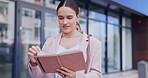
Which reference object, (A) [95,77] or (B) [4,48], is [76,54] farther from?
(B) [4,48]

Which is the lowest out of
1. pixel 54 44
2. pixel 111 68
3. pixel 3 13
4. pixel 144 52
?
pixel 111 68

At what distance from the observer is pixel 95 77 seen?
118 cm

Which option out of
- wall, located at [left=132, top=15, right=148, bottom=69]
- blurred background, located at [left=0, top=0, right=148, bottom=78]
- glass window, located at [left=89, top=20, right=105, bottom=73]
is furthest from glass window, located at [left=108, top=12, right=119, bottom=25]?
wall, located at [left=132, top=15, right=148, bottom=69]

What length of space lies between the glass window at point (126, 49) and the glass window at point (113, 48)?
0.44 metres

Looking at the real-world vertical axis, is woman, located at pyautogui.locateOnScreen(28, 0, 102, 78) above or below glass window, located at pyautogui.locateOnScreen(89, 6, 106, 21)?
below

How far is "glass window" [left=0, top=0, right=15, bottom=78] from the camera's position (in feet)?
18.6

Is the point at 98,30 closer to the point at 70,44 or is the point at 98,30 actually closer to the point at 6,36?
the point at 6,36

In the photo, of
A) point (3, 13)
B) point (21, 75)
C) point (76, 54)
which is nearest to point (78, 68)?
point (76, 54)

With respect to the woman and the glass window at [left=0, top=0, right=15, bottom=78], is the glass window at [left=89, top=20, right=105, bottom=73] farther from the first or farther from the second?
the woman

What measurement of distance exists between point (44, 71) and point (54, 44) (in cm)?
20

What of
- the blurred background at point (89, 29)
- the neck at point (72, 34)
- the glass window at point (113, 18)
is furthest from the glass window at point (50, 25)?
the neck at point (72, 34)

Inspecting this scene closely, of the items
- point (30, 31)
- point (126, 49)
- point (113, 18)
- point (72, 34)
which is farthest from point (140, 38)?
point (72, 34)

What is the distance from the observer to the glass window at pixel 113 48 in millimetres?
9023

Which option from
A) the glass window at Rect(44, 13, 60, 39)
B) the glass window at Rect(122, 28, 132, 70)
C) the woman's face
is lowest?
the glass window at Rect(122, 28, 132, 70)
